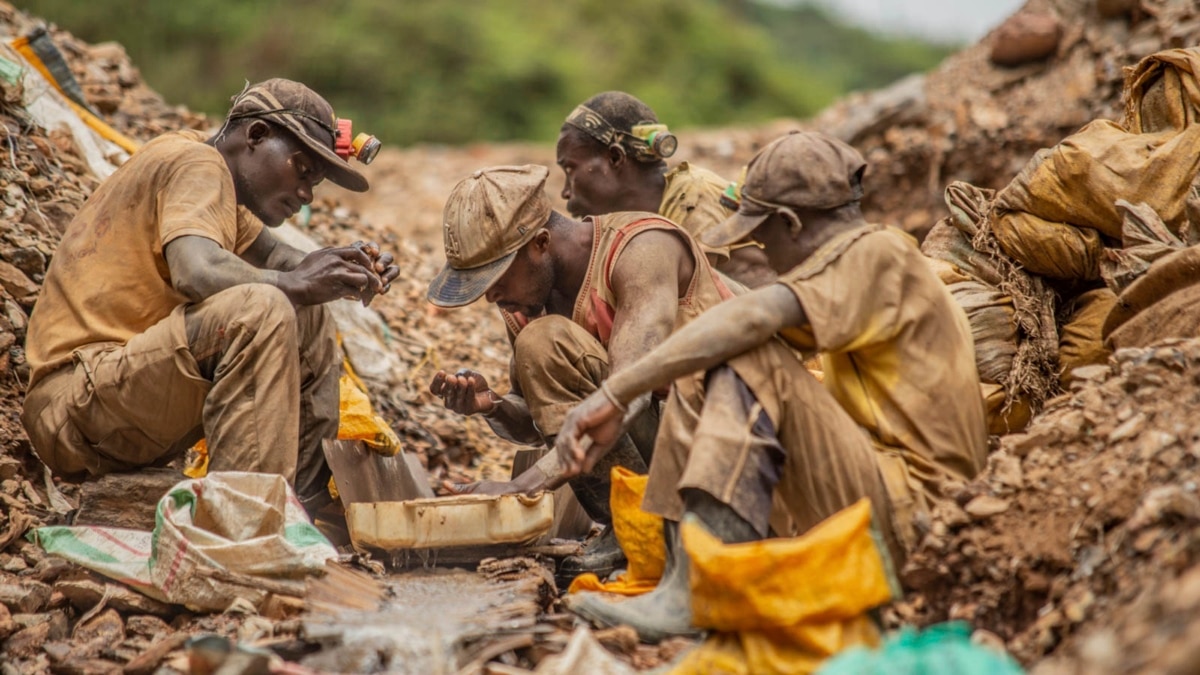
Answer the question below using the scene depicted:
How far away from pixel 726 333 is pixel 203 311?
1670 millimetres

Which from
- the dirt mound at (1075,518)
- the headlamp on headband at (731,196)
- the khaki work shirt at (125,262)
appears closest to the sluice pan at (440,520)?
the khaki work shirt at (125,262)

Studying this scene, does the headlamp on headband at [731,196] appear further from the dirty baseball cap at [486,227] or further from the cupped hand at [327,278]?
the cupped hand at [327,278]

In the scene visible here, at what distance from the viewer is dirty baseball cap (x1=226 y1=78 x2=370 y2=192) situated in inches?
169

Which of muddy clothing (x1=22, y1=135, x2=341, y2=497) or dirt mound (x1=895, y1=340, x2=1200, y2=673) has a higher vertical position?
muddy clothing (x1=22, y1=135, x2=341, y2=497)

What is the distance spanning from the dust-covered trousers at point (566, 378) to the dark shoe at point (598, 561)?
7.7 inches

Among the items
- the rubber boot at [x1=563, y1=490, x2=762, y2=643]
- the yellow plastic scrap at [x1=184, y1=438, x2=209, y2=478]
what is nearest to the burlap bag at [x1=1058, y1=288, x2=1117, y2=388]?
the rubber boot at [x1=563, y1=490, x2=762, y2=643]

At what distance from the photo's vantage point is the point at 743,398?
3092mm

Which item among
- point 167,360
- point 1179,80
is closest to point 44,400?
point 167,360

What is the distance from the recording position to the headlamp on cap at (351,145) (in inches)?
176

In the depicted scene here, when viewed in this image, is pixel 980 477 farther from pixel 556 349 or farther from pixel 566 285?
pixel 566 285

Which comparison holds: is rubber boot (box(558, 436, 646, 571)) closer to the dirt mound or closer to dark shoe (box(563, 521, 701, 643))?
dark shoe (box(563, 521, 701, 643))

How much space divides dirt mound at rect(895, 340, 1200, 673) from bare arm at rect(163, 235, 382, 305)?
6.34 ft

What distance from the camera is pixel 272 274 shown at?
13.2ft

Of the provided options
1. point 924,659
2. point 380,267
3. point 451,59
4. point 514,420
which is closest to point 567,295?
point 514,420
